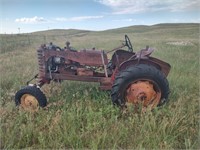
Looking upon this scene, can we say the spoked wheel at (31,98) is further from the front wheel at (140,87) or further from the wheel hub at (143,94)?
the wheel hub at (143,94)

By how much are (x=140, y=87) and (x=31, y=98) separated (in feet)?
6.77

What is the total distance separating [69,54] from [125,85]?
143cm

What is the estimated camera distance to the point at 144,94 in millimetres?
5129

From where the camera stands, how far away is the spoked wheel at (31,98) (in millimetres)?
5422

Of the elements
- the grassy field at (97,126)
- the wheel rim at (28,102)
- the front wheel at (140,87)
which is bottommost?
the grassy field at (97,126)

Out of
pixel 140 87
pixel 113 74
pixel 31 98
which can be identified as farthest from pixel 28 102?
pixel 140 87

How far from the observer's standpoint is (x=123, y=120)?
15.9 ft

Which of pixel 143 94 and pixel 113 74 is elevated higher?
pixel 113 74

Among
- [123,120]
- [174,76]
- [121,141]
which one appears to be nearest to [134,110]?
[123,120]

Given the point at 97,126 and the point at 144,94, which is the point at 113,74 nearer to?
the point at 144,94

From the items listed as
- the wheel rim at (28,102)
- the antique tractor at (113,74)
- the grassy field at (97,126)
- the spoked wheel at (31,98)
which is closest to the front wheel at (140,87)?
the antique tractor at (113,74)

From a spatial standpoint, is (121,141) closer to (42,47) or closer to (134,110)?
(134,110)

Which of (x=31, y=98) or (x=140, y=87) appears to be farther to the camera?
(x=31, y=98)

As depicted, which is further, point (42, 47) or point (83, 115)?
point (42, 47)
